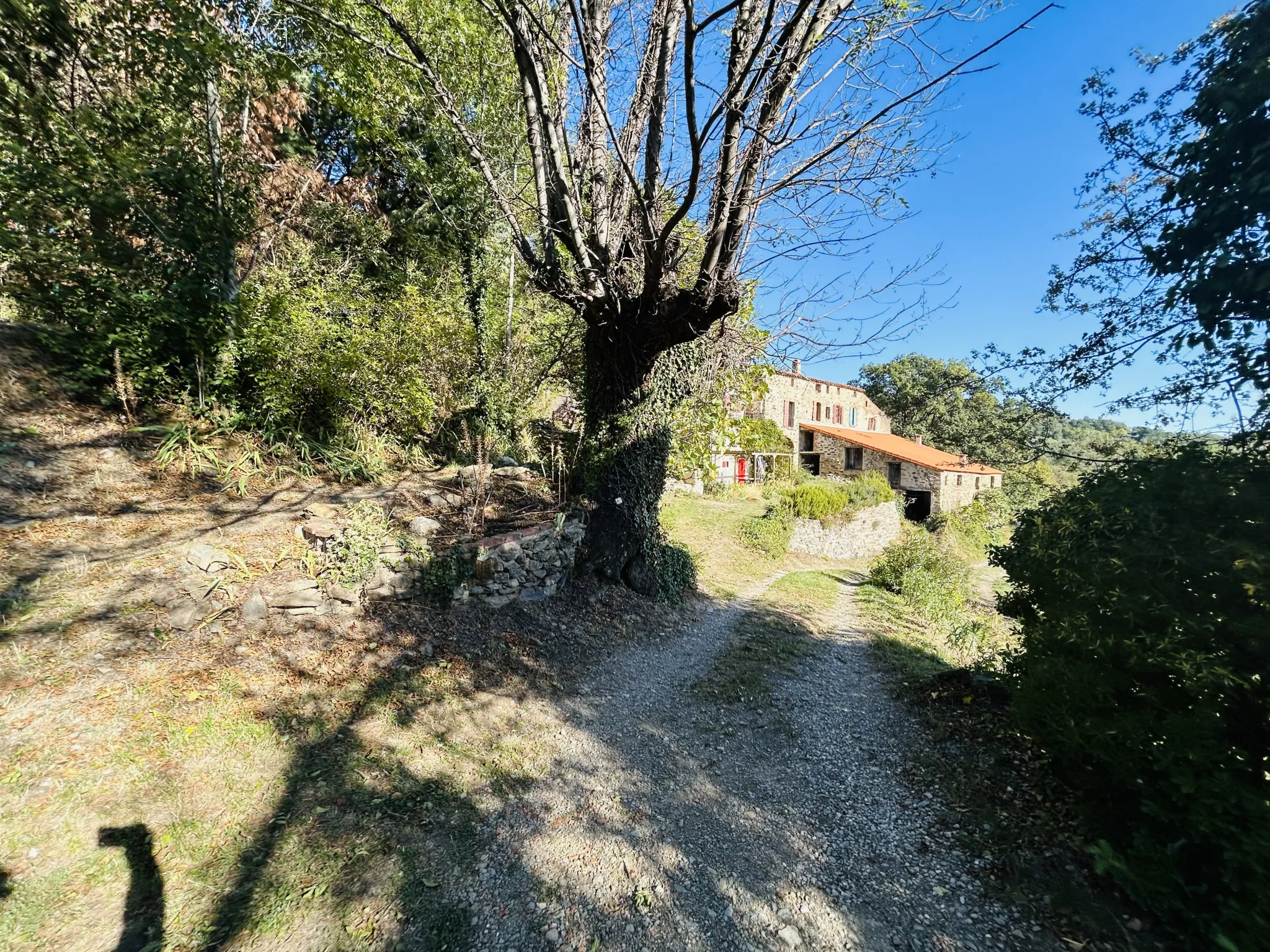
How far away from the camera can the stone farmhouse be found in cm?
2430

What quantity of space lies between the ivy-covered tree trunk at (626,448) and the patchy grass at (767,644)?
4.77 ft

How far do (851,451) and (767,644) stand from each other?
76.2 ft

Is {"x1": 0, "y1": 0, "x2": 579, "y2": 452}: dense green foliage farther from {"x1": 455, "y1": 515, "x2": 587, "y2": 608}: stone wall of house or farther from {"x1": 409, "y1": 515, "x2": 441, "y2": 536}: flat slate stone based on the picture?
{"x1": 455, "y1": 515, "x2": 587, "y2": 608}: stone wall of house

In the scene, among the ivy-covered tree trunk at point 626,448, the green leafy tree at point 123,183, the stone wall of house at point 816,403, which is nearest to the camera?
the green leafy tree at point 123,183

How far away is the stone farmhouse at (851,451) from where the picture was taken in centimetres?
2430

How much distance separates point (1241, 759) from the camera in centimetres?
208

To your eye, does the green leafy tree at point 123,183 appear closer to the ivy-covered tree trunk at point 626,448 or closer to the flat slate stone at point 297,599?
the flat slate stone at point 297,599

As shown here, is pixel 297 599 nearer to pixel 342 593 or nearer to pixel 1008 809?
pixel 342 593

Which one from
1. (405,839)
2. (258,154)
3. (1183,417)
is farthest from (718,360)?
(258,154)

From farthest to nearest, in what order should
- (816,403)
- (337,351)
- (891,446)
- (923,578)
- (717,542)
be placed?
(816,403)
(891,446)
(717,542)
(923,578)
(337,351)

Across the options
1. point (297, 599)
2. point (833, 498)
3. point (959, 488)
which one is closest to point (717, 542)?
point (833, 498)

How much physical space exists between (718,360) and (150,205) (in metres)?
6.91

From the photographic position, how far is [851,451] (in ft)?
86.9

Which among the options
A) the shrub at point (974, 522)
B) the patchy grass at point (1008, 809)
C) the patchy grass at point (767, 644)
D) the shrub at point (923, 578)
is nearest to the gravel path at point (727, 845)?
the patchy grass at point (1008, 809)
